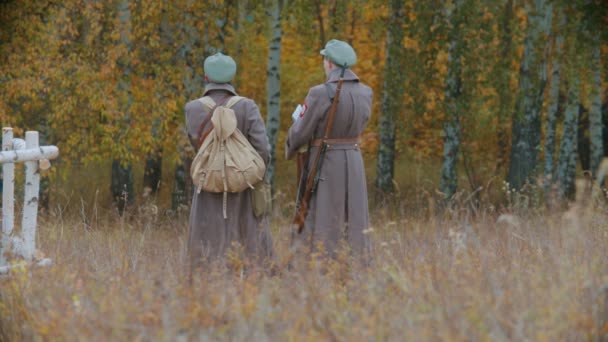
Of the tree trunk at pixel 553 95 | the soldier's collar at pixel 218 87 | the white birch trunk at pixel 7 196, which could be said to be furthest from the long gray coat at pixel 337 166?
the tree trunk at pixel 553 95

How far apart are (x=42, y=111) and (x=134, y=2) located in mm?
2815

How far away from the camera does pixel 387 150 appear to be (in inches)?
708

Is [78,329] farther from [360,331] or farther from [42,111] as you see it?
[42,111]

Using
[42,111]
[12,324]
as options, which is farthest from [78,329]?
[42,111]

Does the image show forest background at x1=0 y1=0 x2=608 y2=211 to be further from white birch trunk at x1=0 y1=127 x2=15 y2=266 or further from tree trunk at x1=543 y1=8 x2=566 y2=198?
white birch trunk at x1=0 y1=127 x2=15 y2=266

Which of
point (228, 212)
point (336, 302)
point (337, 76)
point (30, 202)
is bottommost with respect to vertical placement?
point (336, 302)

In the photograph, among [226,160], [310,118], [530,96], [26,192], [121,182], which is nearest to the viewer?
[26,192]

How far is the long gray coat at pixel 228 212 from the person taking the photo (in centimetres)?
684

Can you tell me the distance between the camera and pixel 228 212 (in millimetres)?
6969

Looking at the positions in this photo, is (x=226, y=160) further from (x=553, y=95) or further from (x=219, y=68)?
(x=553, y=95)

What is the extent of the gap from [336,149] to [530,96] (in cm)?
878

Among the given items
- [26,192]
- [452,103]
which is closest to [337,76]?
[26,192]

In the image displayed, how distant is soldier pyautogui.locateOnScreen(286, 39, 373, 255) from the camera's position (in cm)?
683

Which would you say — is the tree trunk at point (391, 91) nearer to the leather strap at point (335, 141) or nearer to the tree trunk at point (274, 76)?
the tree trunk at point (274, 76)
